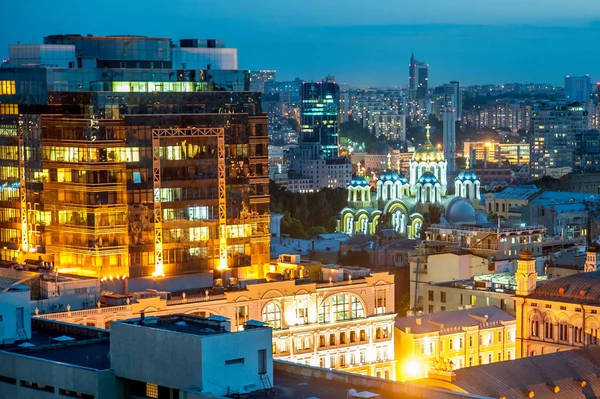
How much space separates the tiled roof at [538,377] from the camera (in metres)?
68.0

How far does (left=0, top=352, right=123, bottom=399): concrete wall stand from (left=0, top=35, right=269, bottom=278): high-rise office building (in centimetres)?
3347

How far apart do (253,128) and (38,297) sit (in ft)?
58.6

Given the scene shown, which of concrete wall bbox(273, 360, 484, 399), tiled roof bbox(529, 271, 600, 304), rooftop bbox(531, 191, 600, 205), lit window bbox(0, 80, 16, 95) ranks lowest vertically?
tiled roof bbox(529, 271, 600, 304)

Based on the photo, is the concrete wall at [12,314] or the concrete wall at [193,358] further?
the concrete wall at [12,314]

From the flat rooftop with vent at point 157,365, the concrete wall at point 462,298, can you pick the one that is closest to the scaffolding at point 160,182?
the concrete wall at point 462,298

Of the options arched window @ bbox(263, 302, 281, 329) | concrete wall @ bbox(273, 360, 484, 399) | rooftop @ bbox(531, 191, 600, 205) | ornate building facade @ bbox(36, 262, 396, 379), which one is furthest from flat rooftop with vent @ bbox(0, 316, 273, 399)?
rooftop @ bbox(531, 191, 600, 205)

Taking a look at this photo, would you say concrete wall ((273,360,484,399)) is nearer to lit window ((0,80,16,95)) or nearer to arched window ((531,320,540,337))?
arched window ((531,320,540,337))

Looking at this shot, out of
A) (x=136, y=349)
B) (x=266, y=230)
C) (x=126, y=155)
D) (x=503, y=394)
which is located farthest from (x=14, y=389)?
(x=266, y=230)

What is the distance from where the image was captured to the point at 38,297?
250ft

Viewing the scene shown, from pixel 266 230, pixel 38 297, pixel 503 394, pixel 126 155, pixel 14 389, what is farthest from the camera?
pixel 266 230

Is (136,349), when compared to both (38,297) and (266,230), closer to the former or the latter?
(38,297)

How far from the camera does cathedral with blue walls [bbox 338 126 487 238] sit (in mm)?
178500

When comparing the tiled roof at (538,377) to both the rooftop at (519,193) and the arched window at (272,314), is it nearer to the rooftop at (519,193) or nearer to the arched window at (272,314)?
the arched window at (272,314)

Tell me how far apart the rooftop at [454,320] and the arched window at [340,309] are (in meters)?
4.51
